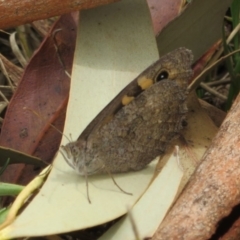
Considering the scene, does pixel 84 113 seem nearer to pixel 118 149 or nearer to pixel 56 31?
pixel 118 149

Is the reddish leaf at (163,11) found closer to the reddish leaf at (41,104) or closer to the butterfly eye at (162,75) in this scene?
the reddish leaf at (41,104)

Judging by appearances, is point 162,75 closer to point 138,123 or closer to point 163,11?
point 138,123

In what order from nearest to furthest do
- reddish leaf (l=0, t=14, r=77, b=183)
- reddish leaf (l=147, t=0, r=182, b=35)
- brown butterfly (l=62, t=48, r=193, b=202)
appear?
brown butterfly (l=62, t=48, r=193, b=202), reddish leaf (l=0, t=14, r=77, b=183), reddish leaf (l=147, t=0, r=182, b=35)

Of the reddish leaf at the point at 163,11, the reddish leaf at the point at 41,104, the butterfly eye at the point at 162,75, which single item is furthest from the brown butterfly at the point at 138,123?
the reddish leaf at the point at 163,11

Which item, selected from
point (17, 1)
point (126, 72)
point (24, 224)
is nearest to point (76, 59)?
A: point (126, 72)

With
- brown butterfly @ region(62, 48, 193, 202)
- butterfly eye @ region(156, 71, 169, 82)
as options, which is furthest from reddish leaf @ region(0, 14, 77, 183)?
butterfly eye @ region(156, 71, 169, 82)

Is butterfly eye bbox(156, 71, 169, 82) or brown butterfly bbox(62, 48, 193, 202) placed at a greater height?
butterfly eye bbox(156, 71, 169, 82)

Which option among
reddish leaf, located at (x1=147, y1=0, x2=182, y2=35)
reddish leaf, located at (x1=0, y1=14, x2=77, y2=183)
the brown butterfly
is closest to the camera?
the brown butterfly

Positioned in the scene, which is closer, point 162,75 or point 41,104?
point 162,75

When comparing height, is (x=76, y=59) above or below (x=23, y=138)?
above

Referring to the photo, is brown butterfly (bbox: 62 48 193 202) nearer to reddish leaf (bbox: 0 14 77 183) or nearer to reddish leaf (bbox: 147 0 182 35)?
reddish leaf (bbox: 0 14 77 183)

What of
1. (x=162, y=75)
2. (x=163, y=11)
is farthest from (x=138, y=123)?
(x=163, y=11)
